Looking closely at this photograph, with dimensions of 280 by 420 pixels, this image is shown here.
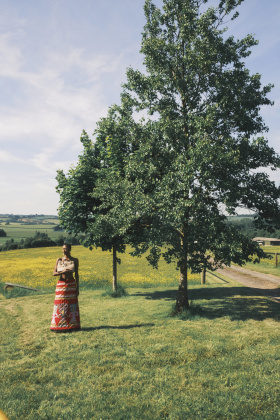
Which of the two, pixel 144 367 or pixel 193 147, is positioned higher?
pixel 193 147

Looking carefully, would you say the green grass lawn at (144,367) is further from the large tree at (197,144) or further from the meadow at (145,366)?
the large tree at (197,144)

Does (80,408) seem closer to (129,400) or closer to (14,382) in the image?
(129,400)

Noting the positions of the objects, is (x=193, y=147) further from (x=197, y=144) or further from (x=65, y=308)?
(x=65, y=308)

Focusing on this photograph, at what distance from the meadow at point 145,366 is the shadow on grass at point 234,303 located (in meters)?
0.10

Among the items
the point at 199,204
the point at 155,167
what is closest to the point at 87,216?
the point at 155,167

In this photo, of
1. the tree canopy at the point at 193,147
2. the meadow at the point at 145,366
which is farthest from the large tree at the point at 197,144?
the meadow at the point at 145,366

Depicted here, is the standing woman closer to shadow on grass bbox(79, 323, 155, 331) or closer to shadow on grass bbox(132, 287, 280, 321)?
shadow on grass bbox(79, 323, 155, 331)

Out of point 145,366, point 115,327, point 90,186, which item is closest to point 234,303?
point 115,327

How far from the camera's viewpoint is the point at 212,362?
7.30 meters

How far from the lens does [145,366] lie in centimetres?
714

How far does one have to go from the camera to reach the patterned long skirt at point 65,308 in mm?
10047

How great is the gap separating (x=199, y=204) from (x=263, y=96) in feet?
21.3

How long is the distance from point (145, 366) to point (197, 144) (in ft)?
25.5

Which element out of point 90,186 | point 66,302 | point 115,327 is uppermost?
point 90,186
